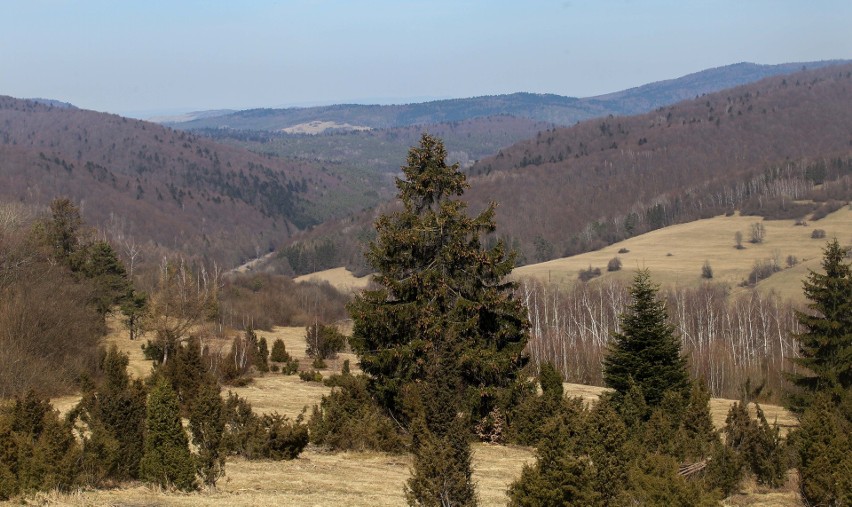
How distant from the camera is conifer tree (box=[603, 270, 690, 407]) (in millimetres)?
28312

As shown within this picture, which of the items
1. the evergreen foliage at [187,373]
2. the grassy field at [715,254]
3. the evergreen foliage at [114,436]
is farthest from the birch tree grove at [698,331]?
the evergreen foliage at [114,436]

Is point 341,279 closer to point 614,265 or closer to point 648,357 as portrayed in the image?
point 614,265

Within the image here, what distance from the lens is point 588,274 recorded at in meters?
134

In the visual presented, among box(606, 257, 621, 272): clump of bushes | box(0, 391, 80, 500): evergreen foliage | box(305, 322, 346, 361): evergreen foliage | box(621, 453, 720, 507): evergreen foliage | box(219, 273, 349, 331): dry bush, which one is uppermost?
box(0, 391, 80, 500): evergreen foliage

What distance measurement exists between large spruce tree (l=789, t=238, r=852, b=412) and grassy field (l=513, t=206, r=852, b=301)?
80526mm

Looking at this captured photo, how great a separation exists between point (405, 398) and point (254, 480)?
7.83 m

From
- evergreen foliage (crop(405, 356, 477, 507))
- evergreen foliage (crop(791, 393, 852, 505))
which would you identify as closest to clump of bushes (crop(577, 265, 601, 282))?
evergreen foliage (crop(791, 393, 852, 505))

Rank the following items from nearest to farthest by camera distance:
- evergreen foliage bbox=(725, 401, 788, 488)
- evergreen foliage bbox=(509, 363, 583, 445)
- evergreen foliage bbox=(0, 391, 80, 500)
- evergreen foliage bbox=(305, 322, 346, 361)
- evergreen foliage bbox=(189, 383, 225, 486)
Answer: evergreen foliage bbox=(0, 391, 80, 500) → evergreen foliage bbox=(189, 383, 225, 486) → evergreen foliage bbox=(725, 401, 788, 488) → evergreen foliage bbox=(509, 363, 583, 445) → evergreen foliage bbox=(305, 322, 346, 361)

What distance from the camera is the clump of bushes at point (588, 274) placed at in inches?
5251

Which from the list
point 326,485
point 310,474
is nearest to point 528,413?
point 310,474

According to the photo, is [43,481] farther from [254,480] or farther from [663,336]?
[663,336]

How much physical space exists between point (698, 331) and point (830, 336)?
61955 mm

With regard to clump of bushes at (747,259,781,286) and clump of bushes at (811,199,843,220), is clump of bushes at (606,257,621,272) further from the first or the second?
clump of bushes at (811,199,843,220)

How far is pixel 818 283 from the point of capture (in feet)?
107
